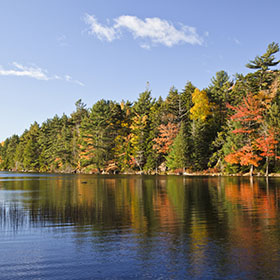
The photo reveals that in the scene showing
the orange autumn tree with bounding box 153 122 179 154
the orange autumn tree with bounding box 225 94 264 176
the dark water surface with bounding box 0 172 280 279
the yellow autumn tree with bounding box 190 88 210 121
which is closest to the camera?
the dark water surface with bounding box 0 172 280 279

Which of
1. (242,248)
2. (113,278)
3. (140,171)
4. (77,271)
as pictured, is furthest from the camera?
(140,171)

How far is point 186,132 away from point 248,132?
18.5 metres

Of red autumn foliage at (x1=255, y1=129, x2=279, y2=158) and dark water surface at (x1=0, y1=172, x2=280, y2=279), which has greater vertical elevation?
red autumn foliage at (x1=255, y1=129, x2=279, y2=158)

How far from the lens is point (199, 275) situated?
319 inches

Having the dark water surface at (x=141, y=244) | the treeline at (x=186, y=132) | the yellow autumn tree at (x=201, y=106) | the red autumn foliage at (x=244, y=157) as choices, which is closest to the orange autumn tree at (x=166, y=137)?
the treeline at (x=186, y=132)

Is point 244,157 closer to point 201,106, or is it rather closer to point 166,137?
point 201,106

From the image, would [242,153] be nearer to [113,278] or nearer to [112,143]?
[112,143]

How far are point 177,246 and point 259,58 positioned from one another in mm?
74418

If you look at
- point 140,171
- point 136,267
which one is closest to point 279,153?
point 140,171

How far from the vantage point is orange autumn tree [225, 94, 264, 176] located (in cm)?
5778

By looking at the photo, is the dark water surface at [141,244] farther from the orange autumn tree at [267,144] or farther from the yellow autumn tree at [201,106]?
the yellow autumn tree at [201,106]

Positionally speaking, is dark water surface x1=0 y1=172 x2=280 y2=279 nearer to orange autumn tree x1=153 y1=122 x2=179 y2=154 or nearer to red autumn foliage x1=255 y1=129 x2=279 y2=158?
red autumn foliage x1=255 y1=129 x2=279 y2=158

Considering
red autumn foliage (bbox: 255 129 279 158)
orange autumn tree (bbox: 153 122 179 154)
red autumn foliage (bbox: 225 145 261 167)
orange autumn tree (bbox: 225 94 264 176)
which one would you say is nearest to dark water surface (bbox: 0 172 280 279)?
red autumn foliage (bbox: 255 129 279 158)

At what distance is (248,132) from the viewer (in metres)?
61.0
